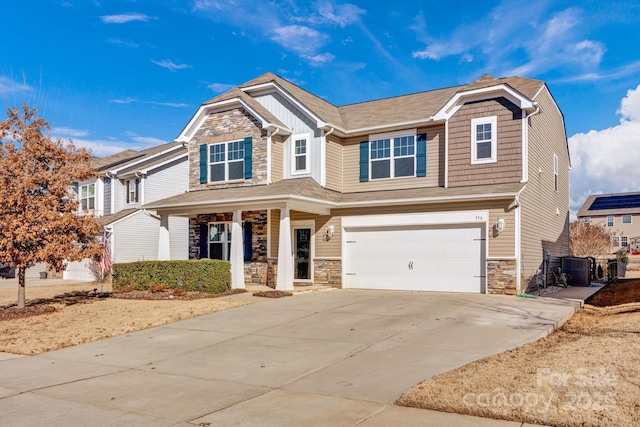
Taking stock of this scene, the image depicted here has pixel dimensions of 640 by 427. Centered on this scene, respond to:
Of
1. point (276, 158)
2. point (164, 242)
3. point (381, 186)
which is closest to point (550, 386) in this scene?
point (381, 186)

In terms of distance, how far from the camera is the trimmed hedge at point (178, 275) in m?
17.2

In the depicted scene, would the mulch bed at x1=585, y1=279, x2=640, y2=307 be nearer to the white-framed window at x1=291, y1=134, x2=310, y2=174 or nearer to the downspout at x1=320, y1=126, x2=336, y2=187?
the downspout at x1=320, y1=126, x2=336, y2=187

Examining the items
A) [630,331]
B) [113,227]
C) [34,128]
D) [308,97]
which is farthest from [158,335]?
[113,227]

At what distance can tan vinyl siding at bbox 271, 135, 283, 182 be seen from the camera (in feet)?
64.8

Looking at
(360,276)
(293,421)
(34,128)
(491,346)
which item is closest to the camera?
(293,421)

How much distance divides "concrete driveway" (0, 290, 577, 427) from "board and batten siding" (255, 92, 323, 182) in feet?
23.8

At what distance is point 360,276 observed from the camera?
61.2 feet

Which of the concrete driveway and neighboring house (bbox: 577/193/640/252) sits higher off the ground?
neighboring house (bbox: 577/193/640/252)

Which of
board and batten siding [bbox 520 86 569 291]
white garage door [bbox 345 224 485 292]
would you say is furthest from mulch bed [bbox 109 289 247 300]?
board and batten siding [bbox 520 86 569 291]

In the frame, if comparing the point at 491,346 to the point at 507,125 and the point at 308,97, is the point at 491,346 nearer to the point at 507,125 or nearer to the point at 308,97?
the point at 507,125

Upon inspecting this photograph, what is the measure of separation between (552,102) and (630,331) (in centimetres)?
1353

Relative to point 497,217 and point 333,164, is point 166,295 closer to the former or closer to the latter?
point 333,164

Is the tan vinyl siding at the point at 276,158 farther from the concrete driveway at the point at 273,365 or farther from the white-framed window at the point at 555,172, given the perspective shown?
the white-framed window at the point at 555,172

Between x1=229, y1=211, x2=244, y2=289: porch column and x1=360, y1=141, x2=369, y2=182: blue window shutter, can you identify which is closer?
x1=229, y1=211, x2=244, y2=289: porch column
